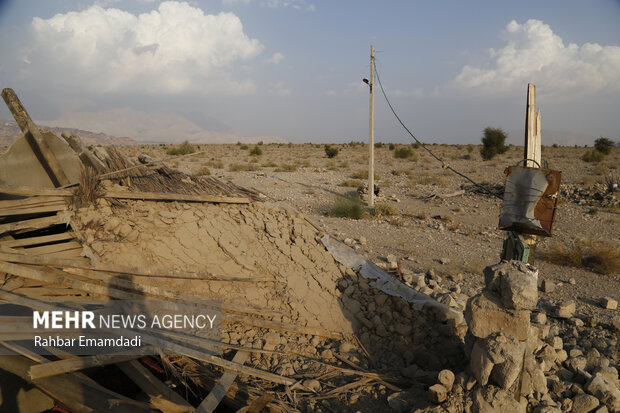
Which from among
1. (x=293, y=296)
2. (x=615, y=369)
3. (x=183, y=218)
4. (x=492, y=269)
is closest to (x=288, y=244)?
(x=293, y=296)

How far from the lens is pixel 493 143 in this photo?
27438mm

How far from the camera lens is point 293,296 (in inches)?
183

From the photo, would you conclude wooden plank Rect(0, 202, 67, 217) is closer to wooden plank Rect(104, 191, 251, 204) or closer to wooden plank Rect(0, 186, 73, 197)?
wooden plank Rect(0, 186, 73, 197)

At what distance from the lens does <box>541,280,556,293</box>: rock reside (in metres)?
6.42

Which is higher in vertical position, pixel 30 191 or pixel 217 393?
pixel 30 191

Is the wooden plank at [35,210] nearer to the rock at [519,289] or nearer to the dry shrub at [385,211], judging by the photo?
the rock at [519,289]

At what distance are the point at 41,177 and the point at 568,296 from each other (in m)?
8.75

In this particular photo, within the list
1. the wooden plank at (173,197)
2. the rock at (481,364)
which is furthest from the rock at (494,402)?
the wooden plank at (173,197)

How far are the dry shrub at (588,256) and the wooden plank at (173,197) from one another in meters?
7.15

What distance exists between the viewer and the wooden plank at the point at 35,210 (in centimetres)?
398

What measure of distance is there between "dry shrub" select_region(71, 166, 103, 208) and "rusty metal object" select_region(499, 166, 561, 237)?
16.1 feet

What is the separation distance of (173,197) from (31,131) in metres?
1.96

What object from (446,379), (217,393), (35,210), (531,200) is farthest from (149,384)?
(531,200)

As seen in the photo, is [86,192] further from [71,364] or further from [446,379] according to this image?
[446,379]
